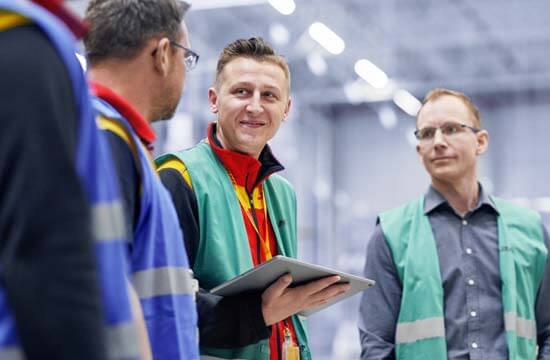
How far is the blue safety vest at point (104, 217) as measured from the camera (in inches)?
43.6

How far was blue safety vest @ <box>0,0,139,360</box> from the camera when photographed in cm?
111

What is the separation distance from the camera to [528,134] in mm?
12148

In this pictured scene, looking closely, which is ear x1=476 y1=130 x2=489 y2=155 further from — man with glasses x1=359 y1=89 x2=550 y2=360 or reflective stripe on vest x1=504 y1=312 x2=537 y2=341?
reflective stripe on vest x1=504 y1=312 x2=537 y2=341

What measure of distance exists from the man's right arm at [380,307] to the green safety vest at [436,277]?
3 cm

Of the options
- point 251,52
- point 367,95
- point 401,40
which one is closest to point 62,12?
point 251,52

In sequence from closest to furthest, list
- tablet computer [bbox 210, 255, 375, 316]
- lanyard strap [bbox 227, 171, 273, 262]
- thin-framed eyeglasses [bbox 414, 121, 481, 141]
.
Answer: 1. tablet computer [bbox 210, 255, 375, 316]
2. lanyard strap [bbox 227, 171, 273, 262]
3. thin-framed eyeglasses [bbox 414, 121, 481, 141]

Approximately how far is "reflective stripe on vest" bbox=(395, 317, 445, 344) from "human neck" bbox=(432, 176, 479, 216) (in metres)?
0.43

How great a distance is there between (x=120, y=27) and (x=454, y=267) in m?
1.69

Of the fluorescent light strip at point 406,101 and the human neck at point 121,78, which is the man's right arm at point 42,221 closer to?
the human neck at point 121,78

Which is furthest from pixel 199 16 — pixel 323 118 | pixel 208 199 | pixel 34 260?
pixel 34 260

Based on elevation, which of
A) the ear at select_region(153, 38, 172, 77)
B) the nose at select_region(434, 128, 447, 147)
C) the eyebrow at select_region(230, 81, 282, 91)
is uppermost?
the ear at select_region(153, 38, 172, 77)

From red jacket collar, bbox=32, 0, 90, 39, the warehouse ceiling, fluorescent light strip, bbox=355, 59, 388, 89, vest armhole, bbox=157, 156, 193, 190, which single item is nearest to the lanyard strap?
vest armhole, bbox=157, 156, 193, 190

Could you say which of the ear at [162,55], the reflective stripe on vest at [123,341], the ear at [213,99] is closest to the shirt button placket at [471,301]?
the ear at [213,99]

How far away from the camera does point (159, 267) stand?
154cm
